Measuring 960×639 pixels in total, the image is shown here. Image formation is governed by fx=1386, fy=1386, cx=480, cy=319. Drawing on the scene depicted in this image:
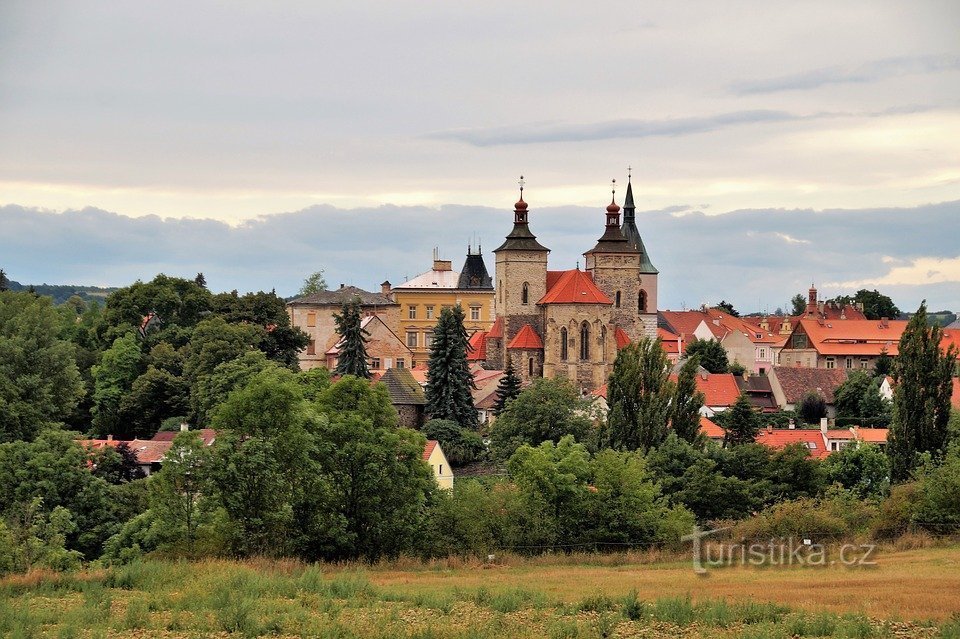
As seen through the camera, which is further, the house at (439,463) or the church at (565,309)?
the church at (565,309)

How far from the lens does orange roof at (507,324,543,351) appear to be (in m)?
80.1

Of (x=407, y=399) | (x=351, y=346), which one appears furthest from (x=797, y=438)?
(x=351, y=346)

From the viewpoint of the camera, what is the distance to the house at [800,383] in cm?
9031

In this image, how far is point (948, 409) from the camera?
163 feet

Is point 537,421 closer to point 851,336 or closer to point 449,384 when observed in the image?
point 449,384

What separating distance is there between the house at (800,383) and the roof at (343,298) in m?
28.8

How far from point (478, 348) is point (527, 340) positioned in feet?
28.3

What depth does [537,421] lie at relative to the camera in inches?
2552

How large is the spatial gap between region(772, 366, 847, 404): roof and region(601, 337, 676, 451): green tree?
35308mm

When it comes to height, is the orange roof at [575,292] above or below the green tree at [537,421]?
above

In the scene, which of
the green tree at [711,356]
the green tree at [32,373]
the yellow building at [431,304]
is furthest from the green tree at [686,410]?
the yellow building at [431,304]

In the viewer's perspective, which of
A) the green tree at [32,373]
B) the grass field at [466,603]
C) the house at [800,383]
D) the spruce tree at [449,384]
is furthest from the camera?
the house at [800,383]

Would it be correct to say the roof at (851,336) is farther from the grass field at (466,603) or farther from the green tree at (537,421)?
the grass field at (466,603)

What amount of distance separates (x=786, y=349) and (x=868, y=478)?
227ft
